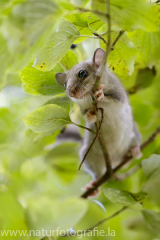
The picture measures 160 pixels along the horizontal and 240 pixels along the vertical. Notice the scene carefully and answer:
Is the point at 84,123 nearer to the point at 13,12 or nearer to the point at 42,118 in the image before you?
the point at 42,118

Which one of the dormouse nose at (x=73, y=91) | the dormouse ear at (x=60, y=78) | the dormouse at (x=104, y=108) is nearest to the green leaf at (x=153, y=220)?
the dormouse at (x=104, y=108)

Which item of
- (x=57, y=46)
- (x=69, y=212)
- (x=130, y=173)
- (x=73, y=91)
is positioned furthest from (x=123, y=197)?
(x=130, y=173)

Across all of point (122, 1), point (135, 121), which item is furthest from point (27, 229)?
point (135, 121)

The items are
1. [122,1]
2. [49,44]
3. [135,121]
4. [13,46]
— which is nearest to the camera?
[13,46]

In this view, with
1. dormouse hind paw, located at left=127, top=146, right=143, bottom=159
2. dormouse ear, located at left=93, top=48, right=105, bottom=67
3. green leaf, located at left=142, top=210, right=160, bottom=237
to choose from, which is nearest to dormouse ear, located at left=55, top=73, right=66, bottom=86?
dormouse ear, located at left=93, top=48, right=105, bottom=67

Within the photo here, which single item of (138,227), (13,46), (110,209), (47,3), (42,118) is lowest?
(110,209)

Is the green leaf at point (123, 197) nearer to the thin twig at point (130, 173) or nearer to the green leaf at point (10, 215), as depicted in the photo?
the green leaf at point (10, 215)

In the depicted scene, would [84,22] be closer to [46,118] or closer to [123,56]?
[123,56]
